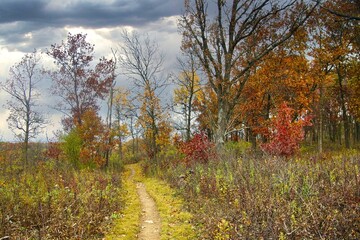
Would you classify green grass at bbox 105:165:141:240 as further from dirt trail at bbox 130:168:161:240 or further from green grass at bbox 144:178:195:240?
green grass at bbox 144:178:195:240

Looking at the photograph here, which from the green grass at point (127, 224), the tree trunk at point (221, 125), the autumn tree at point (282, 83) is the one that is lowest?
the green grass at point (127, 224)

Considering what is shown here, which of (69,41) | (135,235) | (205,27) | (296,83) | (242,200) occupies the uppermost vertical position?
(69,41)

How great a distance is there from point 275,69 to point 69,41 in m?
18.3

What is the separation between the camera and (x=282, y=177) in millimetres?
9000

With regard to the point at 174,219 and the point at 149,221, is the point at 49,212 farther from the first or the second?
the point at 174,219

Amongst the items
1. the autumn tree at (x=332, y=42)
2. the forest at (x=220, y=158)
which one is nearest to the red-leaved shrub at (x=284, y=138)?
the forest at (x=220, y=158)

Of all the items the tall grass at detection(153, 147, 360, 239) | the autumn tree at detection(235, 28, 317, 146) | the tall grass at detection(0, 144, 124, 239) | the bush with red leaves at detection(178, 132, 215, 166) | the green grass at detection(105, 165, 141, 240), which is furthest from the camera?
the autumn tree at detection(235, 28, 317, 146)

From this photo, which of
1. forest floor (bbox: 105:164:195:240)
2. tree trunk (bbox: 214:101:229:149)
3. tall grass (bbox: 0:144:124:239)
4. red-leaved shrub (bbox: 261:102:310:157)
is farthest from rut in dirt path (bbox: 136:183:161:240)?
red-leaved shrub (bbox: 261:102:310:157)

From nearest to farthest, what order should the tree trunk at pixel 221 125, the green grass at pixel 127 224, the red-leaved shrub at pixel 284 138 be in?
the green grass at pixel 127 224
the red-leaved shrub at pixel 284 138
the tree trunk at pixel 221 125

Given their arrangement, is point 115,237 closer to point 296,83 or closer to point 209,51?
point 209,51

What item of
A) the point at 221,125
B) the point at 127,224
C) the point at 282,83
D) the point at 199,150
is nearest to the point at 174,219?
the point at 127,224

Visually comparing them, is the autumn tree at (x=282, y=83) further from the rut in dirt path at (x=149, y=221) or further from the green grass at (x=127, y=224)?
the green grass at (x=127, y=224)

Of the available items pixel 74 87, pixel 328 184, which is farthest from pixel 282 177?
pixel 74 87

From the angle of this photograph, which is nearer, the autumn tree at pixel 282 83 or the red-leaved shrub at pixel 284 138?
the red-leaved shrub at pixel 284 138
